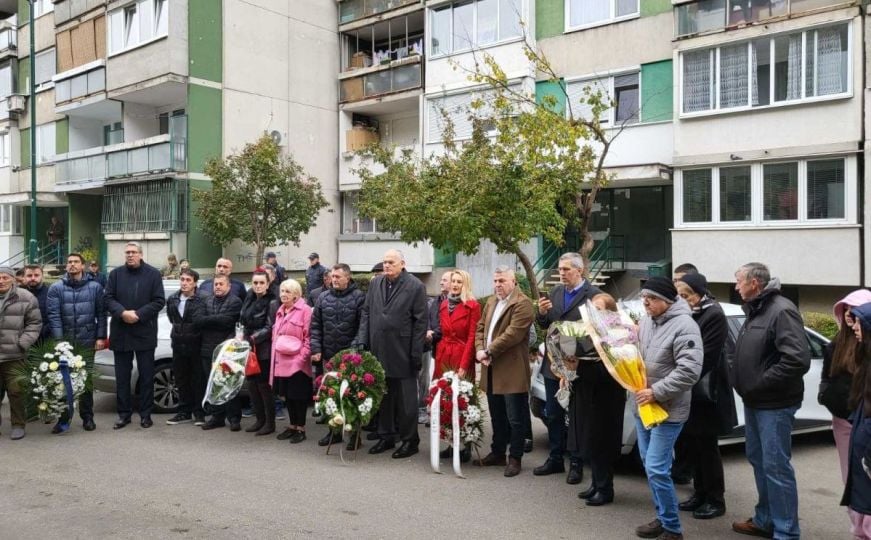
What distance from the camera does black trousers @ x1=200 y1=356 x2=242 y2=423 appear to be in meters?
8.59

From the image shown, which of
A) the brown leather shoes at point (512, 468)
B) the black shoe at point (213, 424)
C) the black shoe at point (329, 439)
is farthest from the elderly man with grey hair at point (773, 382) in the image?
the black shoe at point (213, 424)

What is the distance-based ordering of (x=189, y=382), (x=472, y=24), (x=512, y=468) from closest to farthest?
(x=512, y=468) → (x=189, y=382) → (x=472, y=24)

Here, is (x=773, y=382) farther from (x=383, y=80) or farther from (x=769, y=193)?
(x=383, y=80)

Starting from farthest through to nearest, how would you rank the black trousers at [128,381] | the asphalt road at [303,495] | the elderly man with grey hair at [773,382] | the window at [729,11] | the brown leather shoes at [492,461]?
the window at [729,11] → the black trousers at [128,381] → the brown leather shoes at [492,461] → the asphalt road at [303,495] → the elderly man with grey hair at [773,382]

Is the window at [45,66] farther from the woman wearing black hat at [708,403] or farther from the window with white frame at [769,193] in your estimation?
the woman wearing black hat at [708,403]

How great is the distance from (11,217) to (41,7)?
30.9 ft

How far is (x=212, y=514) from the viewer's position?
5.49 metres

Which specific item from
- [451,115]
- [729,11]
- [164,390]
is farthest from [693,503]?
[451,115]

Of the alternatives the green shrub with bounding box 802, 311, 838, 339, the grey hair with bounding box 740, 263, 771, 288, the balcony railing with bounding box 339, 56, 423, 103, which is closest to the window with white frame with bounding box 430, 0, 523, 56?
the balcony railing with bounding box 339, 56, 423, 103

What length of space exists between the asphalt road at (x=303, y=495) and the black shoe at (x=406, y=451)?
9cm

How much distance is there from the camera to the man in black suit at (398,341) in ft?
24.6

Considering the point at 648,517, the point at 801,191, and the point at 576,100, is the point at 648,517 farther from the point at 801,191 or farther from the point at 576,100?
the point at 576,100

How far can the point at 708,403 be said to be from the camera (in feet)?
17.9

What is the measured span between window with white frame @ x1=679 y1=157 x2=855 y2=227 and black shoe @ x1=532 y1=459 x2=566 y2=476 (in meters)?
12.4
